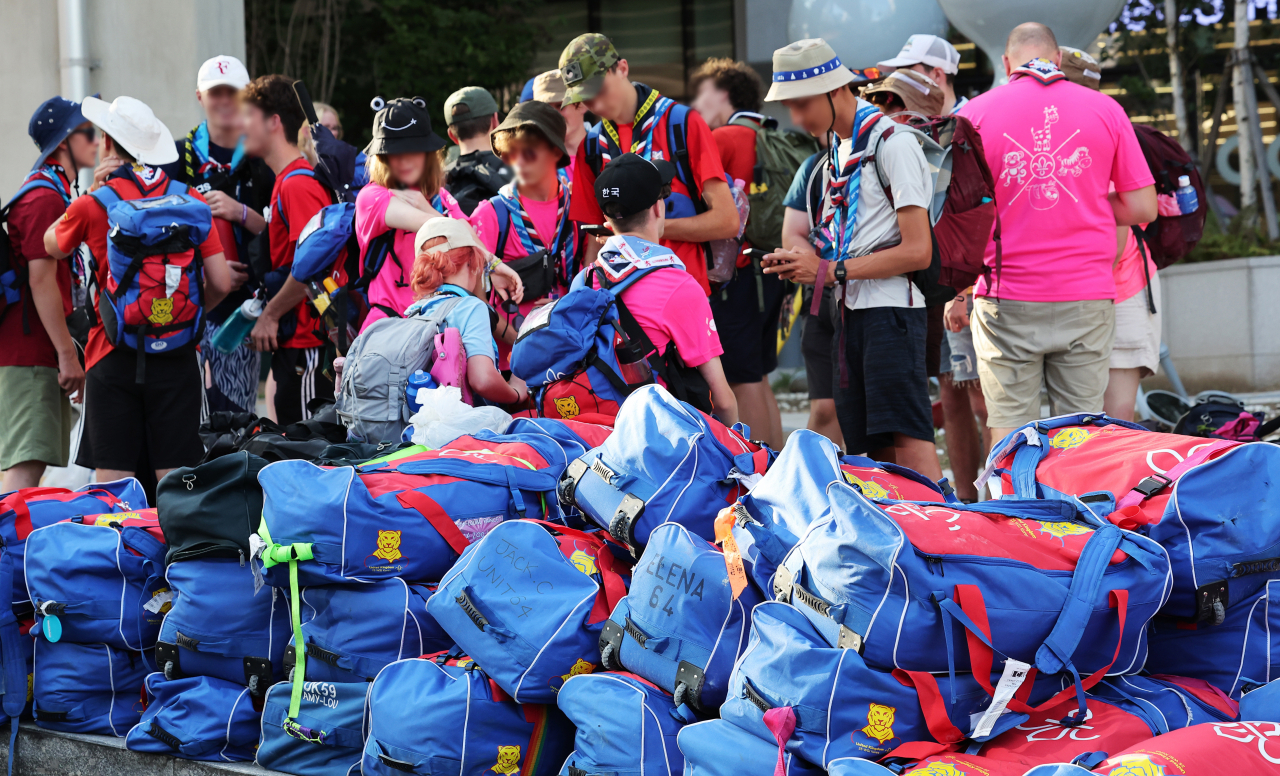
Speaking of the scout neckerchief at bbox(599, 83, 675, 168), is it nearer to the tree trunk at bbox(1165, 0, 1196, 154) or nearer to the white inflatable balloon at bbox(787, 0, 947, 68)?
the white inflatable balloon at bbox(787, 0, 947, 68)

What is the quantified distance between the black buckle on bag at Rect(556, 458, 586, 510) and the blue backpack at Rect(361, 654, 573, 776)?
0.50 metres

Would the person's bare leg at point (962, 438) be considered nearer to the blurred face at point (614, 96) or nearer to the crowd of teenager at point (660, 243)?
the crowd of teenager at point (660, 243)

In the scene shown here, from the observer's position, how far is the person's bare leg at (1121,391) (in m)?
5.66

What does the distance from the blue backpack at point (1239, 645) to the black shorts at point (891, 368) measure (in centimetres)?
168

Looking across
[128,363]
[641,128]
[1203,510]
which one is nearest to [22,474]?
[128,363]

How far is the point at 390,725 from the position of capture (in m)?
3.04

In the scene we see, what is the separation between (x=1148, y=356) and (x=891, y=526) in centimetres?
370

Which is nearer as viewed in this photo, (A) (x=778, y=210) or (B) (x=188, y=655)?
(B) (x=188, y=655)

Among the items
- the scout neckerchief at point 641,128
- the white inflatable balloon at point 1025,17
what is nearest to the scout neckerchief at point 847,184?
the scout neckerchief at point 641,128

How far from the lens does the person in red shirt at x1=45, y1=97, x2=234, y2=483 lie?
5.22 metres

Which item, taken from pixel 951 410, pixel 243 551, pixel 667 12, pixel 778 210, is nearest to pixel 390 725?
pixel 243 551

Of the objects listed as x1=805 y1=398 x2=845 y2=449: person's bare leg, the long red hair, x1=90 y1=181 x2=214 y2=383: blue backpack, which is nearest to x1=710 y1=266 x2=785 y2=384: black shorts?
x1=805 y1=398 x2=845 y2=449: person's bare leg

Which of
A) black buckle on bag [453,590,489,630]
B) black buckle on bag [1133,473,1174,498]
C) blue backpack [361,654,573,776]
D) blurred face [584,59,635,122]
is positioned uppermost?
blurred face [584,59,635,122]

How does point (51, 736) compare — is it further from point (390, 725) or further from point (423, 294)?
point (423, 294)
